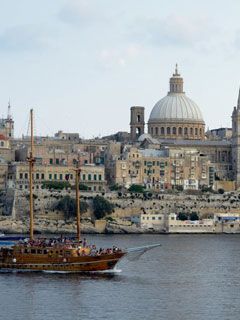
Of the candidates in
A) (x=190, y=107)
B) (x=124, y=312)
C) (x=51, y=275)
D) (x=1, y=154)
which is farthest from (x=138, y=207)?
(x=124, y=312)

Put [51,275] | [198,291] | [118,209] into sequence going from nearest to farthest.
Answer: [198,291]
[51,275]
[118,209]

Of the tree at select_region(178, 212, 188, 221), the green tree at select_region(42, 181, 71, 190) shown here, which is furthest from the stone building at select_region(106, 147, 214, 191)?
the tree at select_region(178, 212, 188, 221)

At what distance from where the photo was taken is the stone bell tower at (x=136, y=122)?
333 feet

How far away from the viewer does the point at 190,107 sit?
100062mm

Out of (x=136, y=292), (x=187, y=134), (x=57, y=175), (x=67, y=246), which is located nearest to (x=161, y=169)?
(x=57, y=175)

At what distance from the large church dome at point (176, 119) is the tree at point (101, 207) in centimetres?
1956

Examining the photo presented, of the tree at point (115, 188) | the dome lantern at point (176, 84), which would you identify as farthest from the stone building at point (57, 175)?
the dome lantern at point (176, 84)

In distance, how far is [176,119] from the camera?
3905 inches

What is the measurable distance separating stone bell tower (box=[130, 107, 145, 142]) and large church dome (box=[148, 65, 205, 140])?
3.95 feet

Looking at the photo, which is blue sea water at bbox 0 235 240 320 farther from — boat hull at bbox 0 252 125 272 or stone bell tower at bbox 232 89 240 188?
stone bell tower at bbox 232 89 240 188

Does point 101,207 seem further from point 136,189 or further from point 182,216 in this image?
point 136,189

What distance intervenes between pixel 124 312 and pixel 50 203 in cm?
4483

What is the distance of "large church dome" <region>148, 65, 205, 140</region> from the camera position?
9925 cm

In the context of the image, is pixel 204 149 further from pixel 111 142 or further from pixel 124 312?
pixel 124 312
